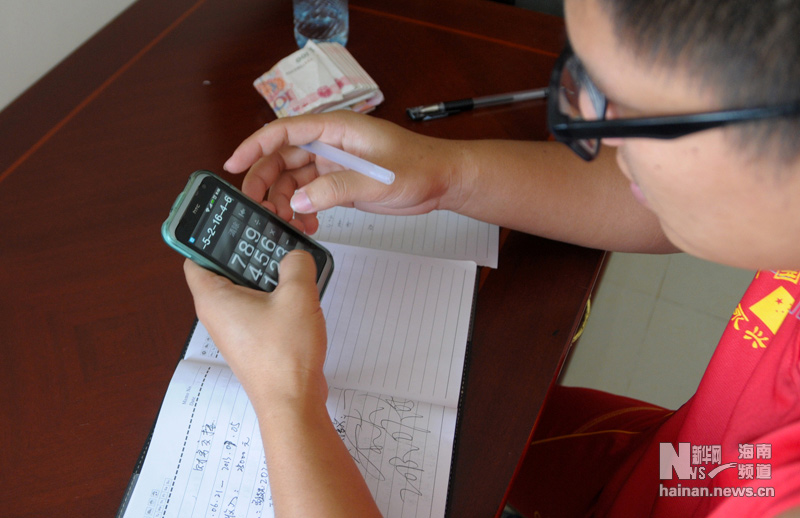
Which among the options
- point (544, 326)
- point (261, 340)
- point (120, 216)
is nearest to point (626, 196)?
point (544, 326)

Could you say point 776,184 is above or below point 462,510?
above

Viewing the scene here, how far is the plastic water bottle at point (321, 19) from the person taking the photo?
34.2 inches

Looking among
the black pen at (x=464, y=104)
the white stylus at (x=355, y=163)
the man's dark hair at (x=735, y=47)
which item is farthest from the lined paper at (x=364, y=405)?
the man's dark hair at (x=735, y=47)

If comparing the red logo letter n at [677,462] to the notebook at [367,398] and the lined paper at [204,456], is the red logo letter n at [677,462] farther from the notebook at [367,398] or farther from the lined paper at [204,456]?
the lined paper at [204,456]

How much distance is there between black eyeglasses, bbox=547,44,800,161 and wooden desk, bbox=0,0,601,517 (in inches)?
9.2

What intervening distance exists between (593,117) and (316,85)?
0.46 m

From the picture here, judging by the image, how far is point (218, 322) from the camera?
1.69ft

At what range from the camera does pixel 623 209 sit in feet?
2.22

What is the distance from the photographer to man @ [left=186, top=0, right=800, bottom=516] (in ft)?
1.05

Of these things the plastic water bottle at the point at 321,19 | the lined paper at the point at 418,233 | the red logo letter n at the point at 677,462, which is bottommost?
the red logo letter n at the point at 677,462

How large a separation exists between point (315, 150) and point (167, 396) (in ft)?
0.95

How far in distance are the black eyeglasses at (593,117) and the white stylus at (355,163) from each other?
7.8 inches

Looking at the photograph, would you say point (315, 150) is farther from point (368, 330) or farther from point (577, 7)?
point (577, 7)

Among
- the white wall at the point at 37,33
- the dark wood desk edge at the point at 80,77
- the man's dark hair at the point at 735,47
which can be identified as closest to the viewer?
the man's dark hair at the point at 735,47
